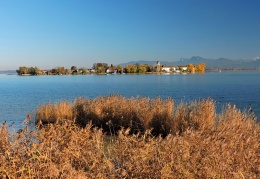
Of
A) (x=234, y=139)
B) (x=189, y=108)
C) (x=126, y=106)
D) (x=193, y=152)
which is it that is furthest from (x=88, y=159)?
(x=126, y=106)

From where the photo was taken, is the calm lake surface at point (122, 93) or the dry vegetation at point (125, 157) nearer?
the dry vegetation at point (125, 157)

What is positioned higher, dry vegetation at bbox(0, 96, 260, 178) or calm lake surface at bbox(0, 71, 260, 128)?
dry vegetation at bbox(0, 96, 260, 178)

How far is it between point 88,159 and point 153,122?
33.5ft

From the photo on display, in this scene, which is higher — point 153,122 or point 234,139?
point 234,139

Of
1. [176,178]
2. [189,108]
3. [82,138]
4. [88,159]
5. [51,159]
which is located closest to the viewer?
[176,178]

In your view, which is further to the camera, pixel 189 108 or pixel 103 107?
pixel 103 107

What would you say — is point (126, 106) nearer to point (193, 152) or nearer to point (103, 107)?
point (103, 107)

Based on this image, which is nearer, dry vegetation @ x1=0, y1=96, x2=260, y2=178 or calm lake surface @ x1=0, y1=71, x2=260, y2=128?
dry vegetation @ x1=0, y1=96, x2=260, y2=178

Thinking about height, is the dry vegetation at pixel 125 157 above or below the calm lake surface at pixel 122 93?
→ above

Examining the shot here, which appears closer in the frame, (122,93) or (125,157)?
(125,157)

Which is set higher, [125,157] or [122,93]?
[125,157]

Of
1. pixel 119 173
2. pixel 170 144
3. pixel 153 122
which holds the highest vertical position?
pixel 170 144

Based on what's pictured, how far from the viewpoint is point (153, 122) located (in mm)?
14070

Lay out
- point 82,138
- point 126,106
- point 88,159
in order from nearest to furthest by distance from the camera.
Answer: point 88,159 → point 82,138 → point 126,106
